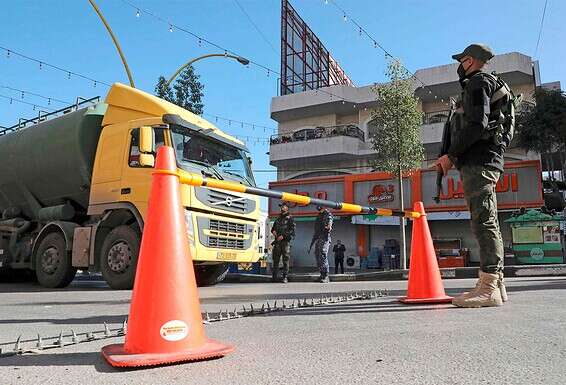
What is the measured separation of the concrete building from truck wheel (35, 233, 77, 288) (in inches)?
705

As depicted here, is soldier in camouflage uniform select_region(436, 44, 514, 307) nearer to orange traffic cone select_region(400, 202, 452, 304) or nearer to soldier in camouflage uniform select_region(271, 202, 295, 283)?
orange traffic cone select_region(400, 202, 452, 304)

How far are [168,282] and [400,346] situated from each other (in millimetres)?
1419

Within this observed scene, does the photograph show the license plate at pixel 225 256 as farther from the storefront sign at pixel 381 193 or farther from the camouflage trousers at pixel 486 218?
the storefront sign at pixel 381 193

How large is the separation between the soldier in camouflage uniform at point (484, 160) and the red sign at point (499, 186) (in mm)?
18744

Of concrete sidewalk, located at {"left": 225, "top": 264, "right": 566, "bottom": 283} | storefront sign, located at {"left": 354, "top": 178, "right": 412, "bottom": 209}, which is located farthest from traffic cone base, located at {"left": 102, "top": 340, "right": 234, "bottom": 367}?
storefront sign, located at {"left": 354, "top": 178, "right": 412, "bottom": 209}

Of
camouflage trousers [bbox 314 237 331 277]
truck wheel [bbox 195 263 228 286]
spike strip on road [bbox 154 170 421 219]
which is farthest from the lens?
camouflage trousers [bbox 314 237 331 277]

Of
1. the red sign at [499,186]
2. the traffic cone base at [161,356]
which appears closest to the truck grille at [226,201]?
the traffic cone base at [161,356]

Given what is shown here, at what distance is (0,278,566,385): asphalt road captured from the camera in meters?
2.32

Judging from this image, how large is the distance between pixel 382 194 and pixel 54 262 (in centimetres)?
1824

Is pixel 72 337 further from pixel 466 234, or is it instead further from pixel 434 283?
pixel 466 234

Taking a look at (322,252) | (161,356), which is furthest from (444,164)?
(322,252)

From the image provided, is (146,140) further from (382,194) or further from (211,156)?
(382,194)

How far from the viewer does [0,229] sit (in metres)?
11.1

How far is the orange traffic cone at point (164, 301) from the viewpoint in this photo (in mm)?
2646
